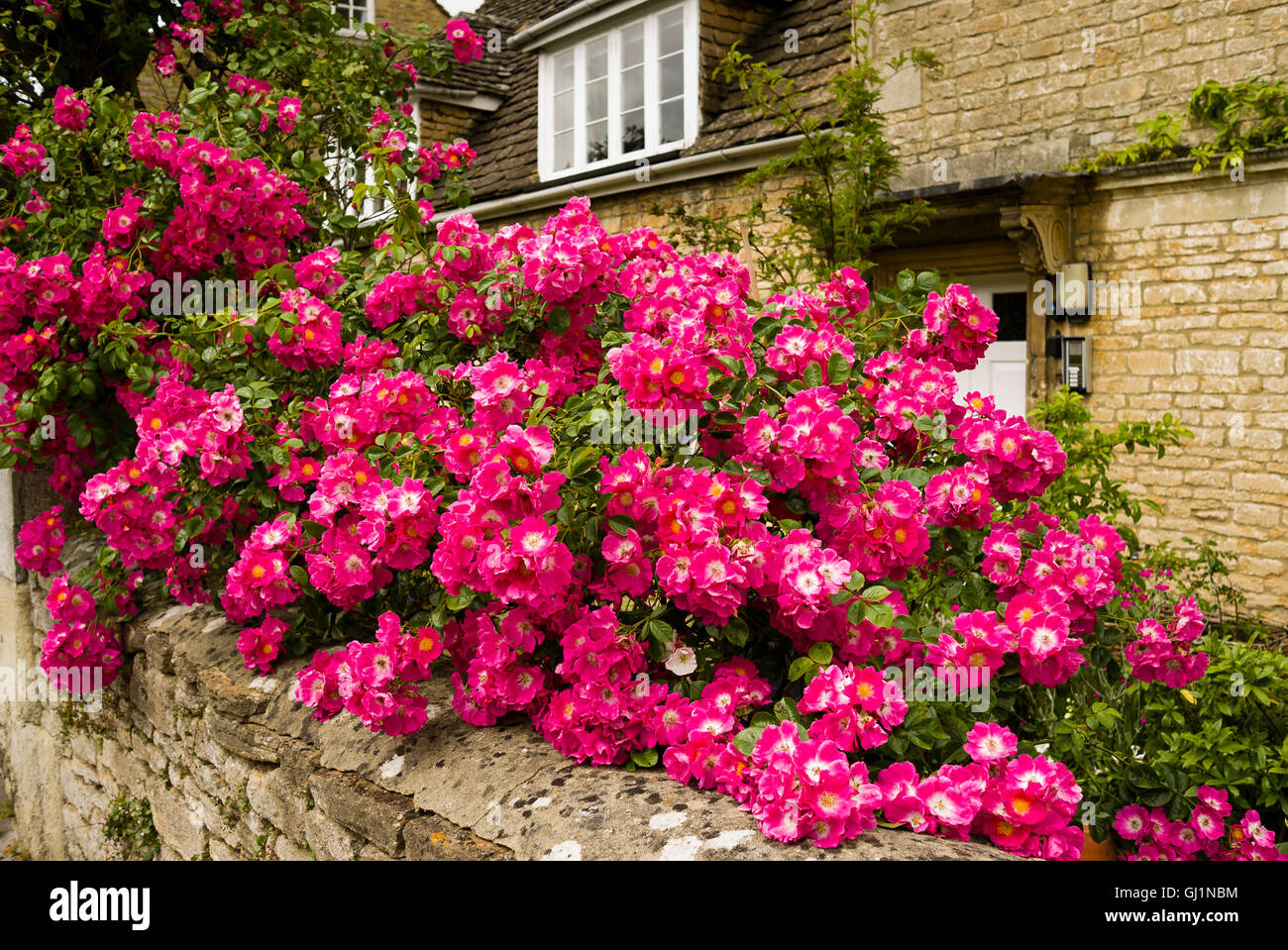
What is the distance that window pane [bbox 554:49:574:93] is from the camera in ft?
36.3

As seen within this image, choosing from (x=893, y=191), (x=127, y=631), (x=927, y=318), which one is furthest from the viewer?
(x=893, y=191)

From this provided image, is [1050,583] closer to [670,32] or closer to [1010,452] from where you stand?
[1010,452]

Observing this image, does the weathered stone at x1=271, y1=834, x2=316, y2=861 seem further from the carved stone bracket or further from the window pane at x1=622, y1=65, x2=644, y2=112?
the window pane at x1=622, y1=65, x2=644, y2=112

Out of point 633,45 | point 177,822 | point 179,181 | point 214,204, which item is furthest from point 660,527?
point 633,45

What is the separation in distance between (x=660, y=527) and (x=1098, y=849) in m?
1.41

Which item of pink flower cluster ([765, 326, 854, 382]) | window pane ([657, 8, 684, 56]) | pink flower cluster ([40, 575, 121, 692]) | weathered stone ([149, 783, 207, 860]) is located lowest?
weathered stone ([149, 783, 207, 860])

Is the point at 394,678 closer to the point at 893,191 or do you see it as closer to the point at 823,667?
the point at 823,667

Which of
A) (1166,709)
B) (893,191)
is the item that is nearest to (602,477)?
(1166,709)

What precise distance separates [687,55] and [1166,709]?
26.7ft

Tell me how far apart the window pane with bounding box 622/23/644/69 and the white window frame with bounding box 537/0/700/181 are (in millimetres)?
45

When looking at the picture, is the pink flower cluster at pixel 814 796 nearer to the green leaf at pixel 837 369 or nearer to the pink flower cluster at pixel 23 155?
the green leaf at pixel 837 369

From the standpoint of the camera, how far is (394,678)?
2.14 m

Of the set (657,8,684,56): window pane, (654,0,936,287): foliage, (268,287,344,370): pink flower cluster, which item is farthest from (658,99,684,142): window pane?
(268,287,344,370): pink flower cluster

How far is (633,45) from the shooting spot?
10.2 m
